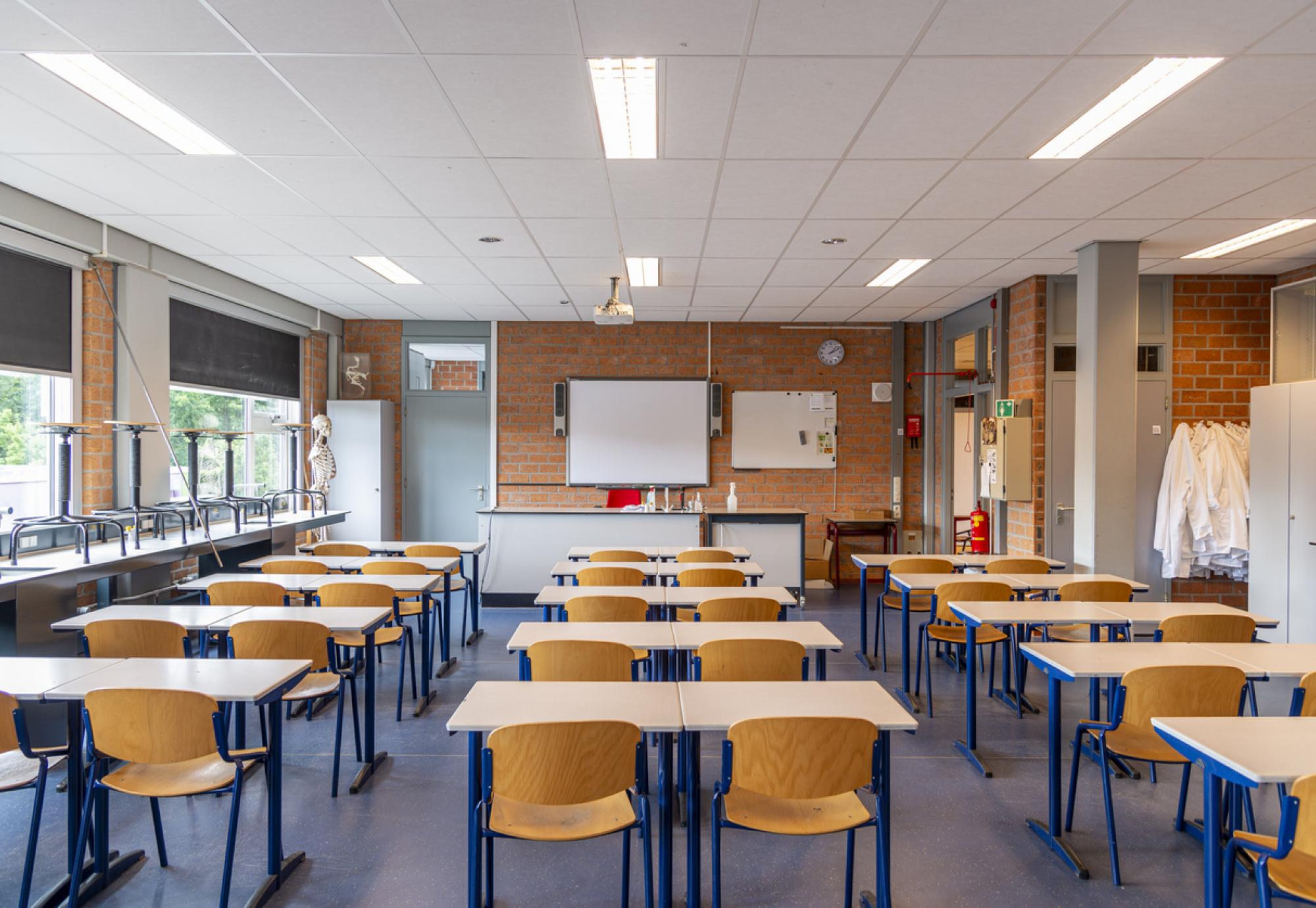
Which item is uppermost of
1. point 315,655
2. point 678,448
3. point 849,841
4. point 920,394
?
point 920,394

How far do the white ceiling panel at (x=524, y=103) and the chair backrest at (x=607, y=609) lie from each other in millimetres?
2198

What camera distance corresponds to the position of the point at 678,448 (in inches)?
324

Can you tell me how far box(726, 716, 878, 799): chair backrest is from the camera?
201 cm

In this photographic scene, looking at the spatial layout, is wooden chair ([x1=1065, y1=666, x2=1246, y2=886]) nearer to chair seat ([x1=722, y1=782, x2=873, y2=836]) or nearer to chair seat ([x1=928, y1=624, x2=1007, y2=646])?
chair seat ([x1=722, y1=782, x2=873, y2=836])

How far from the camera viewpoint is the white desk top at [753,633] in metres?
2.93

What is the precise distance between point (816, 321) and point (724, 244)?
3.46 meters

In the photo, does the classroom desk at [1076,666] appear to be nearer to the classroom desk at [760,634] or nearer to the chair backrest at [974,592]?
the classroom desk at [760,634]

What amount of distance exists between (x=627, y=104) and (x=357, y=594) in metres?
2.80

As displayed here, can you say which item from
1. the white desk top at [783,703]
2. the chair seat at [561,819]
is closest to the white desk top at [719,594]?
the white desk top at [783,703]

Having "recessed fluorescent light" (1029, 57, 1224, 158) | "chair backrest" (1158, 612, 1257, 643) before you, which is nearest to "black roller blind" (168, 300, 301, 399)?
"recessed fluorescent light" (1029, 57, 1224, 158)

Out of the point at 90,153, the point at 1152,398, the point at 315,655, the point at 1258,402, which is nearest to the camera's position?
the point at 315,655

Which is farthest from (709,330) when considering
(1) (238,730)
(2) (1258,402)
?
(1) (238,730)

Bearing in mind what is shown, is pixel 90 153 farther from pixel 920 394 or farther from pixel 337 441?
pixel 920 394

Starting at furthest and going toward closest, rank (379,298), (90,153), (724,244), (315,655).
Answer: (379,298)
(724,244)
(90,153)
(315,655)
